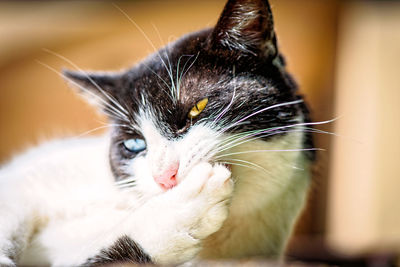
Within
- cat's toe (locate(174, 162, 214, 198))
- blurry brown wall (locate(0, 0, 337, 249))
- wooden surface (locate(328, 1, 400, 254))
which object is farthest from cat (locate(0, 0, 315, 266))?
wooden surface (locate(328, 1, 400, 254))

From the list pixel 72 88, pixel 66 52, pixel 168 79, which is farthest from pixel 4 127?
pixel 168 79

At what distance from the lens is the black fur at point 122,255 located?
735 millimetres

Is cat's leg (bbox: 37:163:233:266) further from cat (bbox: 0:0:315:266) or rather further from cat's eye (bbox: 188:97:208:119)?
cat's eye (bbox: 188:97:208:119)

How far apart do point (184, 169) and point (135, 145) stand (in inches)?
7.2

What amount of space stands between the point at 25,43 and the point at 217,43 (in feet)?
4.77

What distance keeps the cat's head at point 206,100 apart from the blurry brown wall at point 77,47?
66cm

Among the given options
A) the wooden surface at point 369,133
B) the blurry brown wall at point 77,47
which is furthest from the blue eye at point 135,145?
the wooden surface at point 369,133

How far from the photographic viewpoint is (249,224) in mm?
946

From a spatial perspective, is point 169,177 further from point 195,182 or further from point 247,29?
point 247,29

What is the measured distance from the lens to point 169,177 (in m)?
0.73

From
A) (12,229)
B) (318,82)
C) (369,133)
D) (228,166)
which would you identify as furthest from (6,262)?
(369,133)

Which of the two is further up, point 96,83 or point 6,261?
point 96,83

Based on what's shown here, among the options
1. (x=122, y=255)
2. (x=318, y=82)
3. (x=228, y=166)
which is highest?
(x=318, y=82)

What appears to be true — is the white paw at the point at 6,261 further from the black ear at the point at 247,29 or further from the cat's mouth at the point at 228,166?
the black ear at the point at 247,29
